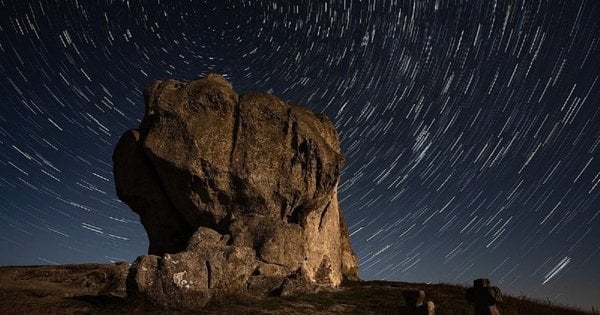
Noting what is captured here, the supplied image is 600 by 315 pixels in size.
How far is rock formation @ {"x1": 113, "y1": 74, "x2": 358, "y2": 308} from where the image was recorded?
29.0 m

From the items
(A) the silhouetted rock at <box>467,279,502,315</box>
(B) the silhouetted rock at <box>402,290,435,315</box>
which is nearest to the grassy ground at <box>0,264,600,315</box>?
(B) the silhouetted rock at <box>402,290,435,315</box>

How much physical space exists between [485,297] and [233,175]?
1884cm

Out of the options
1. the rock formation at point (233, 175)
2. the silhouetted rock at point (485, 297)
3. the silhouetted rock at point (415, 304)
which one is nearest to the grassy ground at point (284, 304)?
the silhouetted rock at point (415, 304)

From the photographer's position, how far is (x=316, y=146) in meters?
32.8

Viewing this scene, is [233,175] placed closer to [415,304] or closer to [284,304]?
[284,304]

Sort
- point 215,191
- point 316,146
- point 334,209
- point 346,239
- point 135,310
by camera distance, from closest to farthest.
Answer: point 135,310
point 215,191
point 316,146
point 334,209
point 346,239

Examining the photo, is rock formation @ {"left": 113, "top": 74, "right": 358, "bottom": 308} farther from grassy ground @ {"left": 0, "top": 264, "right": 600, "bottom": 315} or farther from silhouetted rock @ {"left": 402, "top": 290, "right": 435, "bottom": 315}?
silhouetted rock @ {"left": 402, "top": 290, "right": 435, "bottom": 315}

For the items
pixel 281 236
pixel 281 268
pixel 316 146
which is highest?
pixel 316 146

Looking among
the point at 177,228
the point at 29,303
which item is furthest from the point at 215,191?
the point at 29,303

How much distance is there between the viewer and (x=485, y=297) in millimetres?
15406

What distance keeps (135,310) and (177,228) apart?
52.7 ft

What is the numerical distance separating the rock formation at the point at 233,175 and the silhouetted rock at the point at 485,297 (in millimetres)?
12758

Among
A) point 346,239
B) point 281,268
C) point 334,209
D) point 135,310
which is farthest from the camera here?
point 346,239

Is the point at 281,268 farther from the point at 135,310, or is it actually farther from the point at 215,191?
A: the point at 135,310
